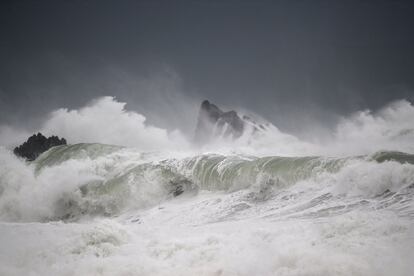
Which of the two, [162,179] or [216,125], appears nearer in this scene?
[162,179]

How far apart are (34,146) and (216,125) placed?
30307 millimetres

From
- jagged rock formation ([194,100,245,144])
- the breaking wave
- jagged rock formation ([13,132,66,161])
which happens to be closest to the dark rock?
the breaking wave

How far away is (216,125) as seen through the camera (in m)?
66.1

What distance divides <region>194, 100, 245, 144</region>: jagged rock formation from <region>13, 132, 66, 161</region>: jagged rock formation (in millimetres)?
23791

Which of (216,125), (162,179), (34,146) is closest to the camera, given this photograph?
(162,179)

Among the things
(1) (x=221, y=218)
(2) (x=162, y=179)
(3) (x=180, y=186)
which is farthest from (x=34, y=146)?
(1) (x=221, y=218)

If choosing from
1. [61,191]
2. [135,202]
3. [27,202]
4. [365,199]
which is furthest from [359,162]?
[27,202]

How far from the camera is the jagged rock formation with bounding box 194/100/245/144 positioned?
6300cm

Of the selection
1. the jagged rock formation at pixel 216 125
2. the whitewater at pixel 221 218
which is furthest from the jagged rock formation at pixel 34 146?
the whitewater at pixel 221 218

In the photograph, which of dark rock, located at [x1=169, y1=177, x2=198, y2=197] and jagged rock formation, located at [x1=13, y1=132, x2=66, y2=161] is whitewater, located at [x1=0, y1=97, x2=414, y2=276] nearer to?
dark rock, located at [x1=169, y1=177, x2=198, y2=197]

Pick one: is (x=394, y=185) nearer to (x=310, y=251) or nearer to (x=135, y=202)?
(x=310, y=251)

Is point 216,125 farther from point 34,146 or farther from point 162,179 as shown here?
point 162,179

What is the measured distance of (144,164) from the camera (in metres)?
19.5

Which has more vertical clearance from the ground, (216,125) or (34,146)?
(216,125)
